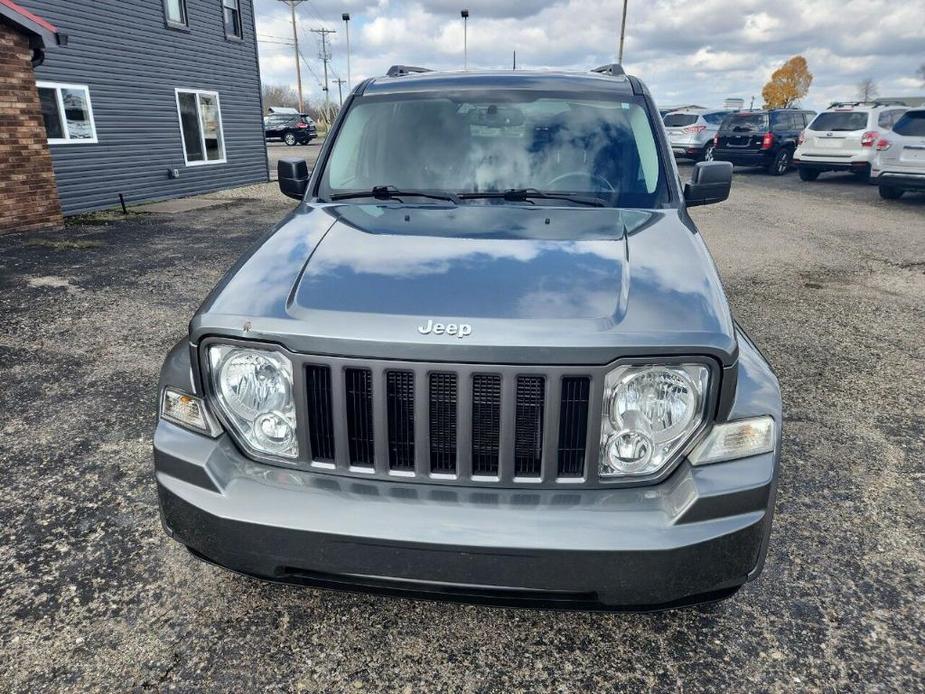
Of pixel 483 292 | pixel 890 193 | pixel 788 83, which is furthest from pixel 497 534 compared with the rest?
pixel 788 83

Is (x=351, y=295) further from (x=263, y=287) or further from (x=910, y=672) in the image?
(x=910, y=672)

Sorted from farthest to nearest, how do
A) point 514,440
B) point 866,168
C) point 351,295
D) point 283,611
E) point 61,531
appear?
point 866,168, point 61,531, point 283,611, point 351,295, point 514,440

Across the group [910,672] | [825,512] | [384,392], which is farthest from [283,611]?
[825,512]

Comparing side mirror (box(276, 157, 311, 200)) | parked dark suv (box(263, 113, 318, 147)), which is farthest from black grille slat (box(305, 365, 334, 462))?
parked dark suv (box(263, 113, 318, 147))

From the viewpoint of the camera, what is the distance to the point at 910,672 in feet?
7.20

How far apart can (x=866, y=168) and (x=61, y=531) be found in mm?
18060

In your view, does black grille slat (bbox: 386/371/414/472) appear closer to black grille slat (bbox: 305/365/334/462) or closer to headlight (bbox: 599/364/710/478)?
black grille slat (bbox: 305/365/334/462)

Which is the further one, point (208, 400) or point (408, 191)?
point (408, 191)

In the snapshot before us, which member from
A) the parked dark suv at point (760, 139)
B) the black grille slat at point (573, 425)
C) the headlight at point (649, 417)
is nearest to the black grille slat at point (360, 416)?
the black grille slat at point (573, 425)

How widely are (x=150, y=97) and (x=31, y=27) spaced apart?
496cm

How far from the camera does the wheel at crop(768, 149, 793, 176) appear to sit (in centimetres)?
1980

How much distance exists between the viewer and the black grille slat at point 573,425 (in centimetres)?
191

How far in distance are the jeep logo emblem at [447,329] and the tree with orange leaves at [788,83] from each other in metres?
86.3

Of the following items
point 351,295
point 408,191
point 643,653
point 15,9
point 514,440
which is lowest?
point 643,653
